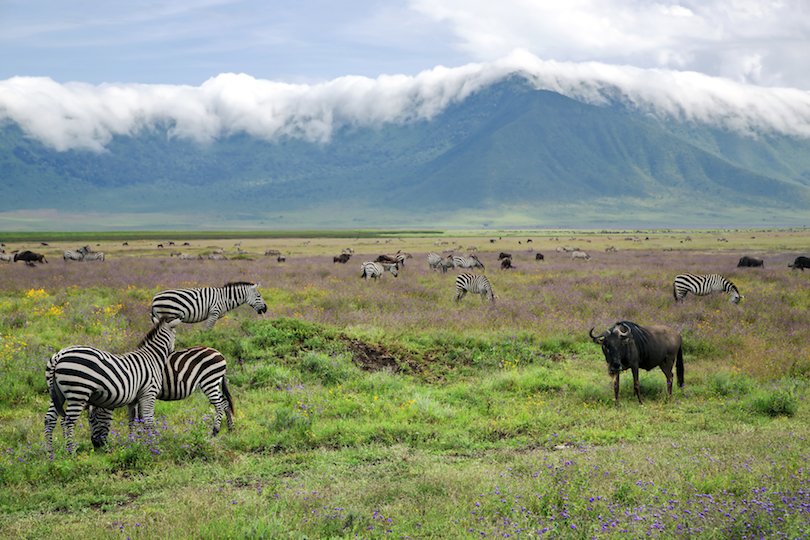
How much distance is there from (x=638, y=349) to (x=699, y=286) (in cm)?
1425

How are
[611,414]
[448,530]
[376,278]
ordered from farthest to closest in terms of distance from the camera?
[376,278], [611,414], [448,530]

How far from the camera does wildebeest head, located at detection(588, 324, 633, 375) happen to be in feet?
43.5

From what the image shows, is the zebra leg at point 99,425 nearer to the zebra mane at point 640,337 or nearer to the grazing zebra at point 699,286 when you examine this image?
the zebra mane at point 640,337

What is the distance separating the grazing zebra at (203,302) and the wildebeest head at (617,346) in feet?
37.1

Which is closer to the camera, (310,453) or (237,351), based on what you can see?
(310,453)

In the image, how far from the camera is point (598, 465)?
899cm

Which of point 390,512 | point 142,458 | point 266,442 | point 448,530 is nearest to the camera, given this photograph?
point 448,530

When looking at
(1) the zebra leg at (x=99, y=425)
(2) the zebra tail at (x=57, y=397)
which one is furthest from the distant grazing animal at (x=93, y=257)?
(2) the zebra tail at (x=57, y=397)

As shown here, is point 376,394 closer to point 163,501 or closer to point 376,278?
point 163,501

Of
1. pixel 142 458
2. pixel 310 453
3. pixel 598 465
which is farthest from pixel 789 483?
pixel 142 458

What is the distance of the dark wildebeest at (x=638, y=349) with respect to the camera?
43.8 feet

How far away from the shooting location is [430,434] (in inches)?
445

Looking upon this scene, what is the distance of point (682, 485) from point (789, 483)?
1219mm

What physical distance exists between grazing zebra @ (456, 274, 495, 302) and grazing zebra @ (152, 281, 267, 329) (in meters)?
9.66
